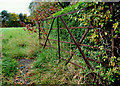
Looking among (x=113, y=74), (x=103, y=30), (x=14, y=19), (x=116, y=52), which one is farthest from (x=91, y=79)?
(x=14, y=19)

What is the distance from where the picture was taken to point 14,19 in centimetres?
1988

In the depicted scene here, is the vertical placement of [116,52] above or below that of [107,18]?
below

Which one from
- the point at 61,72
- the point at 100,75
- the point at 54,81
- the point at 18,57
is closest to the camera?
the point at 100,75

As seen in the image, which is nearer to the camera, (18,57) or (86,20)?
(86,20)

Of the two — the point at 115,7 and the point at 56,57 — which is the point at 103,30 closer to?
the point at 115,7

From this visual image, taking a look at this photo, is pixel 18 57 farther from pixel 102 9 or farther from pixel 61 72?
pixel 102 9

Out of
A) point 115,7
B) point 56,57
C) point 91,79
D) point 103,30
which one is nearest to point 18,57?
point 56,57

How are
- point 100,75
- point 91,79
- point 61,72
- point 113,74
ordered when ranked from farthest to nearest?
point 61,72
point 91,79
point 100,75
point 113,74

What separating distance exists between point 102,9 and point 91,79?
154cm

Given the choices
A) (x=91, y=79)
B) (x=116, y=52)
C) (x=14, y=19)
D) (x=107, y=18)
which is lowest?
(x=91, y=79)

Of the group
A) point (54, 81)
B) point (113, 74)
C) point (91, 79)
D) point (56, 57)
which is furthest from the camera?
point (56, 57)

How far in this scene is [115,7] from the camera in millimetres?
1952

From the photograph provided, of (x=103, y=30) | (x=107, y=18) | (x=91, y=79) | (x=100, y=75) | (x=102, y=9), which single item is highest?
(x=102, y=9)

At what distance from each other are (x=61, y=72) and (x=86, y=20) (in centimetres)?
158
